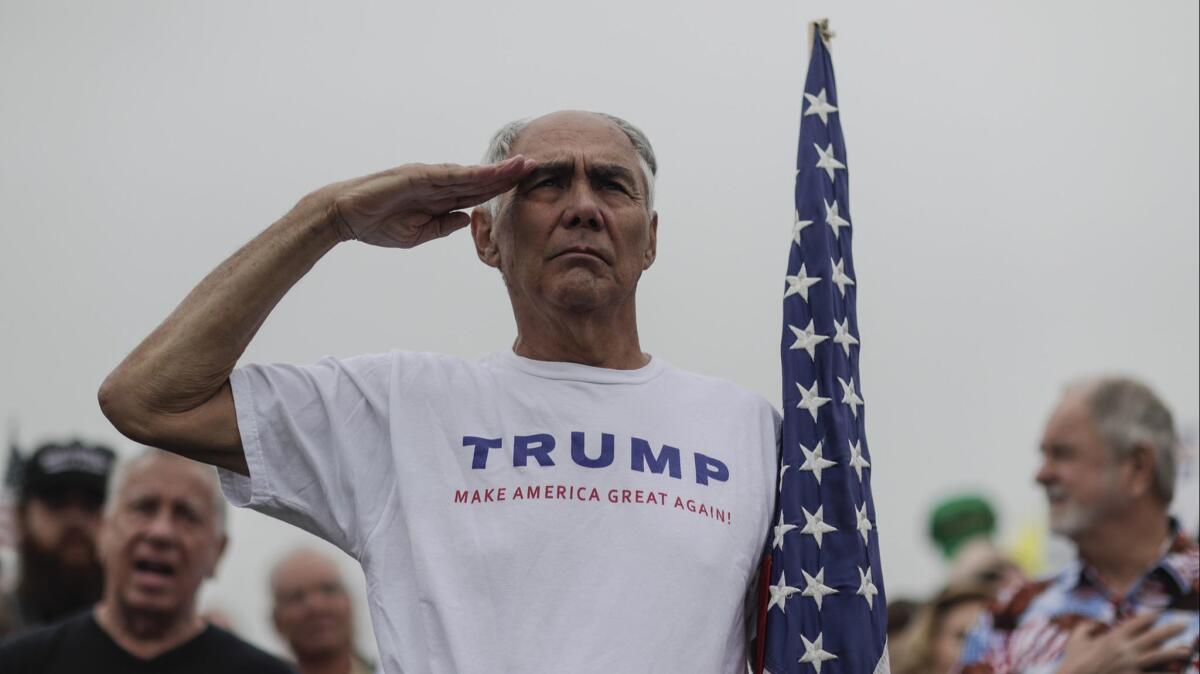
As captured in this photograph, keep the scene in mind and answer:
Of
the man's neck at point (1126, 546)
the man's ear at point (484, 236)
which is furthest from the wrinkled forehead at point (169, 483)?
the man's neck at point (1126, 546)

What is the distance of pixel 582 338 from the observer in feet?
13.2

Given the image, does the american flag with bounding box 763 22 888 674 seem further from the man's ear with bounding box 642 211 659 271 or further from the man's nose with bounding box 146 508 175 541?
the man's nose with bounding box 146 508 175 541

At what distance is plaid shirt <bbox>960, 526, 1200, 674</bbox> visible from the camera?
205 inches

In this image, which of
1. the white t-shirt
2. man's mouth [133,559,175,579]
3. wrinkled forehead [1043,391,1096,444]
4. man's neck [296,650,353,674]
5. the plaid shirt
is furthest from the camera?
man's neck [296,650,353,674]

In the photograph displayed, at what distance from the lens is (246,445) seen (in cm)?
374

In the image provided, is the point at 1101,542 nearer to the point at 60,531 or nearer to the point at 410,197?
the point at 410,197

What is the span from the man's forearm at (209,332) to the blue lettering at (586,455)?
68cm

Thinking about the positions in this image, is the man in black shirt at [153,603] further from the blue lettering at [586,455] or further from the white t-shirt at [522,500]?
the blue lettering at [586,455]

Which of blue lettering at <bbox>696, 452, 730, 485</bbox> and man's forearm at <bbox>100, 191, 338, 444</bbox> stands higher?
man's forearm at <bbox>100, 191, 338, 444</bbox>

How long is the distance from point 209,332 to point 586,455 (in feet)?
2.70

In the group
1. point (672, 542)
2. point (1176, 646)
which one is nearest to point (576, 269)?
point (672, 542)

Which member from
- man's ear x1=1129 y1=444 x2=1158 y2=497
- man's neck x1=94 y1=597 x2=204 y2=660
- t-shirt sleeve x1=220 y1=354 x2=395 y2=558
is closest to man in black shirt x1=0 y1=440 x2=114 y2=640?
man's neck x1=94 y1=597 x2=204 y2=660

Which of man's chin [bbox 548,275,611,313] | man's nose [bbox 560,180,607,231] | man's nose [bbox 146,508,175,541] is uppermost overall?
man's nose [bbox 560,180,607,231]

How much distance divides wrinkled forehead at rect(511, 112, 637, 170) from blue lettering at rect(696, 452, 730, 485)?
0.71 m
